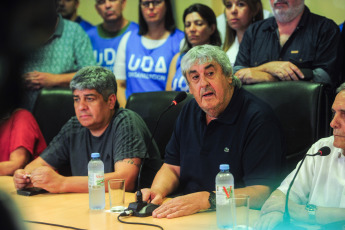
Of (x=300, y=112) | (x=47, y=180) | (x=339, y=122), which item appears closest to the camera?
(x=339, y=122)

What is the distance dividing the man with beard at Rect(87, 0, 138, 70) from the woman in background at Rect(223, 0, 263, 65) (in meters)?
1.18

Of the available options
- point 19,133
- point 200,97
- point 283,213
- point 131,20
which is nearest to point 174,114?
point 200,97

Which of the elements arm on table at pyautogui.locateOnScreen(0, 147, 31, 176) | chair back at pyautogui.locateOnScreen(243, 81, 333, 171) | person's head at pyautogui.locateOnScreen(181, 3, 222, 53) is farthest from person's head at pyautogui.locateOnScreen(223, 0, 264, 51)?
arm on table at pyautogui.locateOnScreen(0, 147, 31, 176)

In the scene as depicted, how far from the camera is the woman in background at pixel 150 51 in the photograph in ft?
11.7

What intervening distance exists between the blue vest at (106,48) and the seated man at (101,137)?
1.69 metres

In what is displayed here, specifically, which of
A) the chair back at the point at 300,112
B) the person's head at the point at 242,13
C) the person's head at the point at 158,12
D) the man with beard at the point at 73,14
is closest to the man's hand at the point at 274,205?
the chair back at the point at 300,112

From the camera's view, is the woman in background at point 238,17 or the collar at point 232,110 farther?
the woman in background at point 238,17

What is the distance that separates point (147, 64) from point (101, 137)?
4.74 ft

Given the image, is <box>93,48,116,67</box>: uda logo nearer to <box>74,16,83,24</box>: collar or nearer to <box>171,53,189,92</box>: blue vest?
<box>74,16,83,24</box>: collar

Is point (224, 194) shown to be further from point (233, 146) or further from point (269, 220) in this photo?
point (233, 146)

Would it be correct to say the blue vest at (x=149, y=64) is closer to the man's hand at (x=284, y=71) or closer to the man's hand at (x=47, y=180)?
the man's hand at (x=284, y=71)

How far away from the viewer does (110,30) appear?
4168 mm

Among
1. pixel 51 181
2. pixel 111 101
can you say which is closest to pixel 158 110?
pixel 111 101

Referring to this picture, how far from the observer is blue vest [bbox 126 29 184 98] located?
3.54 m
